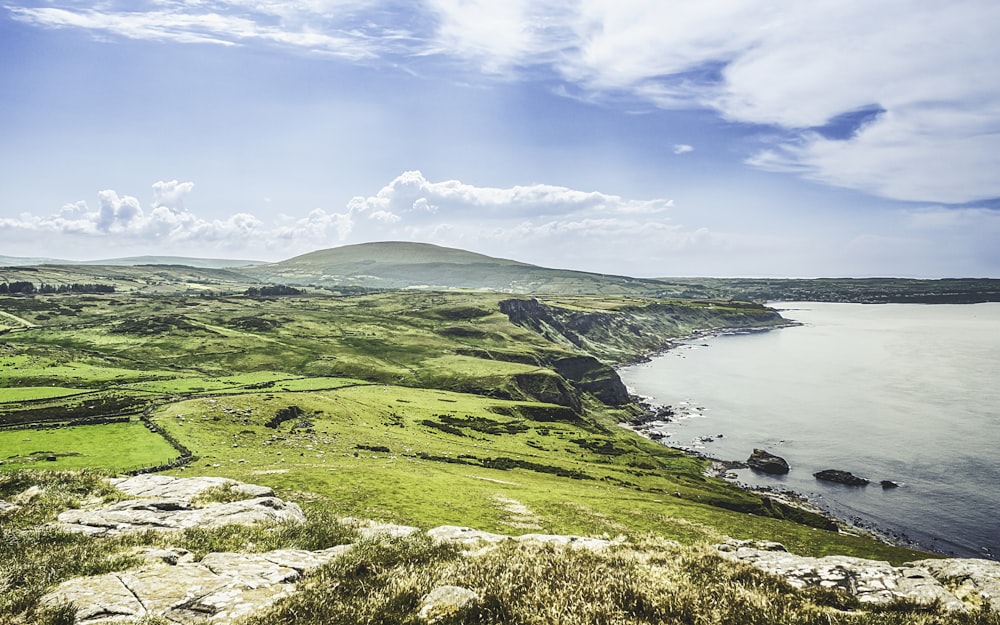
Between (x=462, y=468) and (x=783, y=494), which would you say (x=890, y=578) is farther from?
(x=783, y=494)

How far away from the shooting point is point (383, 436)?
81625 mm

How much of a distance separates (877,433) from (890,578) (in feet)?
414

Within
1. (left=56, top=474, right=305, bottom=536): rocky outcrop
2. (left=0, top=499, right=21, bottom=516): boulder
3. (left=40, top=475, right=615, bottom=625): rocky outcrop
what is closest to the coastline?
(left=40, top=475, right=615, bottom=625): rocky outcrop

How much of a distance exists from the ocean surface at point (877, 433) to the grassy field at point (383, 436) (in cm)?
1558

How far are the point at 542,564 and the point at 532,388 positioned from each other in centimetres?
13347

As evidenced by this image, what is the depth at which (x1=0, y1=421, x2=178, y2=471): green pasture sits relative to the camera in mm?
49188

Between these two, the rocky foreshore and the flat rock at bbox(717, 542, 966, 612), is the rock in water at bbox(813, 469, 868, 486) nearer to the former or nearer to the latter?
the rocky foreshore

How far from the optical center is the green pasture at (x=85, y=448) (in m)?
49.2

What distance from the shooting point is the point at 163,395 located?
302 ft

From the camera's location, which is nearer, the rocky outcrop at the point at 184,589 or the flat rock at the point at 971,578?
the rocky outcrop at the point at 184,589

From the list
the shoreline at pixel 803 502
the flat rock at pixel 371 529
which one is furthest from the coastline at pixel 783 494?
the flat rock at pixel 371 529

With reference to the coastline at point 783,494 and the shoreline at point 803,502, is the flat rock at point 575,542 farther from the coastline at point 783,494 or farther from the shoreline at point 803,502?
the coastline at point 783,494

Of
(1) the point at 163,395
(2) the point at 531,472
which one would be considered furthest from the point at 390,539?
(1) the point at 163,395

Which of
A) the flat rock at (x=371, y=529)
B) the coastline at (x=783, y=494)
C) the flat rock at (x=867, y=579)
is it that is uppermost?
the flat rock at (x=867, y=579)
